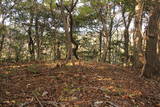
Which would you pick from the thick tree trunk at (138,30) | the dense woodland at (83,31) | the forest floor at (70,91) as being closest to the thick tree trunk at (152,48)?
the dense woodland at (83,31)

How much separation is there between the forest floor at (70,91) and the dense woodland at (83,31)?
0.51ft

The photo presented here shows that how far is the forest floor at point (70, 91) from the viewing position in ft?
16.0

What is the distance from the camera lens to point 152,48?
885cm

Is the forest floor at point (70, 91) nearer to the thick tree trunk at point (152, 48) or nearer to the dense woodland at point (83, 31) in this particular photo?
the dense woodland at point (83, 31)

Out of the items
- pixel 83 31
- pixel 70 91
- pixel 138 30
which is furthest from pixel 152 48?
pixel 83 31

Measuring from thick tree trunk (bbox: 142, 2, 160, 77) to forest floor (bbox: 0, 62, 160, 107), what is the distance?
3.35 feet

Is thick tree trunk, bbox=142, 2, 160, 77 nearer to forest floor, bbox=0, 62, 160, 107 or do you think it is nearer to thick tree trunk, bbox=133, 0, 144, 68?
thick tree trunk, bbox=133, 0, 144, 68

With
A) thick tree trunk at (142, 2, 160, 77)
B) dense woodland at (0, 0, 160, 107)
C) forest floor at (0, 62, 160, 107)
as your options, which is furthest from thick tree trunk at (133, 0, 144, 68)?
forest floor at (0, 62, 160, 107)

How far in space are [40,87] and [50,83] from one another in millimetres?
518

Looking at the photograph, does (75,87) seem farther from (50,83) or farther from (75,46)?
(75,46)

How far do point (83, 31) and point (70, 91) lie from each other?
17.9m

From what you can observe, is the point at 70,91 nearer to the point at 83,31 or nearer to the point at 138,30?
the point at 138,30

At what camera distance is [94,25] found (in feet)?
70.9


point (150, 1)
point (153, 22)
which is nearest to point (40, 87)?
point (153, 22)
